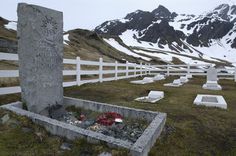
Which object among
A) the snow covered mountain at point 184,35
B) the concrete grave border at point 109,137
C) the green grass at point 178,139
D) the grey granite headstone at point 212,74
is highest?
the snow covered mountain at point 184,35

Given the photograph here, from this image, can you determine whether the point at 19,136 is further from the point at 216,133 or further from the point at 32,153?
the point at 216,133

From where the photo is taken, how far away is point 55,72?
6.12 metres

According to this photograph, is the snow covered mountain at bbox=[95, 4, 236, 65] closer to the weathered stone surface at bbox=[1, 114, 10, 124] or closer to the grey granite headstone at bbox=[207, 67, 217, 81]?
the grey granite headstone at bbox=[207, 67, 217, 81]

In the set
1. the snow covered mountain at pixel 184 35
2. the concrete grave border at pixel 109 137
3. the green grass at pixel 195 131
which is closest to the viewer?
the concrete grave border at pixel 109 137

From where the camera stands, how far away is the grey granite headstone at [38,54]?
554 cm

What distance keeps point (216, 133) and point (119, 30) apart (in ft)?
479

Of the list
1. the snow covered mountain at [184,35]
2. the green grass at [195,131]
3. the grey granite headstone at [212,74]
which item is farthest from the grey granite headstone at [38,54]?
the snow covered mountain at [184,35]

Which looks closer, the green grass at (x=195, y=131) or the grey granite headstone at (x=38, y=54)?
the green grass at (x=195, y=131)

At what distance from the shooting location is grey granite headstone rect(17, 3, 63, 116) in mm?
5535

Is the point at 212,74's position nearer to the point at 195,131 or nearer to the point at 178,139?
the point at 195,131

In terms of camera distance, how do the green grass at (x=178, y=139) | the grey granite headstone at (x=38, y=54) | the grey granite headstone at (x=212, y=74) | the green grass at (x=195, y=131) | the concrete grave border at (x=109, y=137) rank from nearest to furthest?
the concrete grave border at (x=109, y=137), the green grass at (x=178, y=139), the green grass at (x=195, y=131), the grey granite headstone at (x=38, y=54), the grey granite headstone at (x=212, y=74)

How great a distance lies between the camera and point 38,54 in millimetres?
5613

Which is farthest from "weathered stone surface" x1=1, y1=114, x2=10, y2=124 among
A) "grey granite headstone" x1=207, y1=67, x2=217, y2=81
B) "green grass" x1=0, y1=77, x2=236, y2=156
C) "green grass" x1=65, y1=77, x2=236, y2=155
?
"grey granite headstone" x1=207, y1=67, x2=217, y2=81

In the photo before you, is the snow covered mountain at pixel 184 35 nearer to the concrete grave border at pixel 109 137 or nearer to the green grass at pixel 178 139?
the green grass at pixel 178 139
